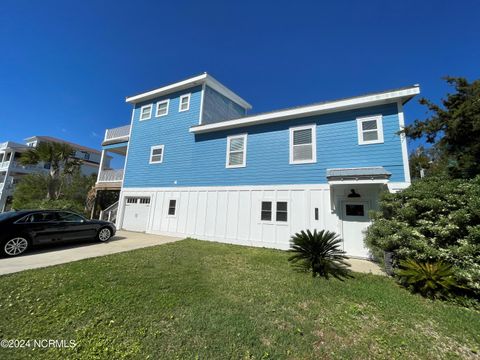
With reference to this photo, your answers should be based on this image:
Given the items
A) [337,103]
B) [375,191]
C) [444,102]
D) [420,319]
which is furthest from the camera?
[337,103]

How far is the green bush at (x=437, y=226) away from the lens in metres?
4.54

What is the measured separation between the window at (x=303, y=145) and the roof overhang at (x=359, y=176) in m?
1.28

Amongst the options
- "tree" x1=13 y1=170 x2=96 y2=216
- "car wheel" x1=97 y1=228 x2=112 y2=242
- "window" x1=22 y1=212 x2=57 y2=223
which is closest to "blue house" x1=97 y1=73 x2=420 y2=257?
"car wheel" x1=97 y1=228 x2=112 y2=242

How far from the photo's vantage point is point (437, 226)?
16.9 ft

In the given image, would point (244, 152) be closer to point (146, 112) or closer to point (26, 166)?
point (146, 112)

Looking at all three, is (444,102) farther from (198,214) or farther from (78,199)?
(78,199)

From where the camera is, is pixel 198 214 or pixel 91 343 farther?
pixel 198 214

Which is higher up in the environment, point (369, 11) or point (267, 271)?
point (369, 11)

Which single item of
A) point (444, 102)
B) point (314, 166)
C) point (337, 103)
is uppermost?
point (337, 103)

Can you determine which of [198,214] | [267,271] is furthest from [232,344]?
[198,214]

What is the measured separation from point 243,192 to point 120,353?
7834 millimetres

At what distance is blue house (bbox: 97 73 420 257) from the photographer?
788cm

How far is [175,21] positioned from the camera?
1034 centimetres

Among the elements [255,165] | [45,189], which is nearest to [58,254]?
[255,165]
